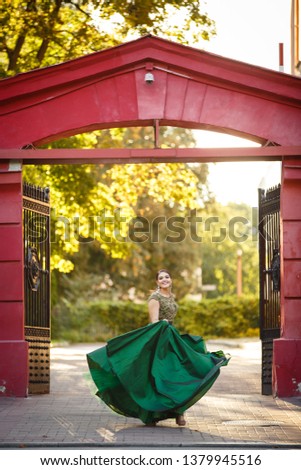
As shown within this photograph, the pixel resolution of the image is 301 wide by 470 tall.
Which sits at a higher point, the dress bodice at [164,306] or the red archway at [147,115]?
the red archway at [147,115]

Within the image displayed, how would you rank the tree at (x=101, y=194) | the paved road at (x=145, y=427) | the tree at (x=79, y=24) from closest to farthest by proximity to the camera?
the paved road at (x=145, y=427)
the tree at (x=79, y=24)
the tree at (x=101, y=194)

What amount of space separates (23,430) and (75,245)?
1561 centimetres

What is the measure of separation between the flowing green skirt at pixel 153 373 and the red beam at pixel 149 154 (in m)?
3.54

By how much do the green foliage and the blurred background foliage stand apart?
37mm

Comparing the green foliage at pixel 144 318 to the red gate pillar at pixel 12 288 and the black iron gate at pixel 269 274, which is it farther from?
the red gate pillar at pixel 12 288

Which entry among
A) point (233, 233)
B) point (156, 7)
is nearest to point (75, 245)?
point (156, 7)

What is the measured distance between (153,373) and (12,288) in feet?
13.3

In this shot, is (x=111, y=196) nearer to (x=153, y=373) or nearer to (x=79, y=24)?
(x=79, y=24)

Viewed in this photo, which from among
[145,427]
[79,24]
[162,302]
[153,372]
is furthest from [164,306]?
[79,24]

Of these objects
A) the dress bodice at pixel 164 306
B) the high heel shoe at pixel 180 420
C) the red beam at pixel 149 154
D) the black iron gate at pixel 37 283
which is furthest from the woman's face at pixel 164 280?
the black iron gate at pixel 37 283

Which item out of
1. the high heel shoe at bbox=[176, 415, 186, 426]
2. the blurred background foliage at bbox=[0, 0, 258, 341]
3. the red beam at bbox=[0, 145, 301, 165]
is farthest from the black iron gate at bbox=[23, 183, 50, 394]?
the high heel shoe at bbox=[176, 415, 186, 426]

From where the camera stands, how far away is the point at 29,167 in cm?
2391

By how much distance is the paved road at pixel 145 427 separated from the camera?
10.8 meters

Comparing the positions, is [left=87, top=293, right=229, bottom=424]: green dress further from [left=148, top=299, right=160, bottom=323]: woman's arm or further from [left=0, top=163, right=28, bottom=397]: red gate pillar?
[left=0, top=163, right=28, bottom=397]: red gate pillar
